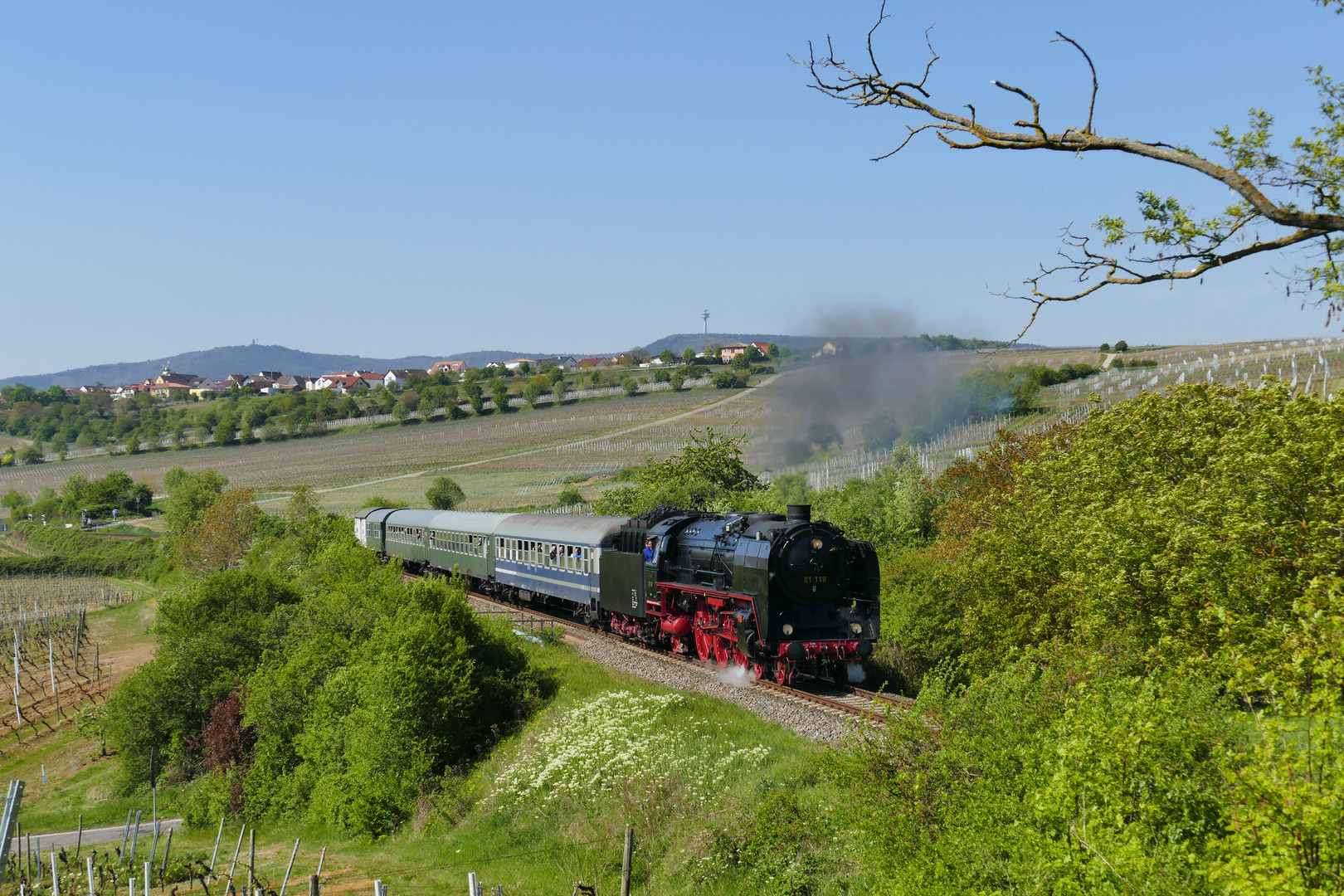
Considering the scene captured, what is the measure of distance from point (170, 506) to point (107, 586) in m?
10.4

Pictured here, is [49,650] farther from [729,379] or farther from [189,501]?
[729,379]

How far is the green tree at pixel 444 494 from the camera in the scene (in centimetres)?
9100

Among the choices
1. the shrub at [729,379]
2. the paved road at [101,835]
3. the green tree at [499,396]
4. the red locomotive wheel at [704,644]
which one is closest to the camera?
the red locomotive wheel at [704,644]

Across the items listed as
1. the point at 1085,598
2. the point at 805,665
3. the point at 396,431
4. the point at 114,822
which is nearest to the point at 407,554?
the point at 114,822

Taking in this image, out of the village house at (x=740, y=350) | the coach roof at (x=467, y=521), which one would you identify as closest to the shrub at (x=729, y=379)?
the village house at (x=740, y=350)

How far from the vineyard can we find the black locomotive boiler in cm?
4059

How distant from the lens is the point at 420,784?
25250mm

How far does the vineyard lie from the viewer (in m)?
53.2

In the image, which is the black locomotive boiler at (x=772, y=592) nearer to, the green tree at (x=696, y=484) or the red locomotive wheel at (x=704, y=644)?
the red locomotive wheel at (x=704, y=644)

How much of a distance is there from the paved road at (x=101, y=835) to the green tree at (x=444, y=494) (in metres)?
57.5

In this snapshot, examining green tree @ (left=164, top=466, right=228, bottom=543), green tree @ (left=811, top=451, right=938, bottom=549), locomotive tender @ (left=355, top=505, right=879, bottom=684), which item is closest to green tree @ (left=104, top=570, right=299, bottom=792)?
locomotive tender @ (left=355, top=505, right=879, bottom=684)

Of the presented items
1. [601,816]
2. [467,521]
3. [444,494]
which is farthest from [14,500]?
[601,816]

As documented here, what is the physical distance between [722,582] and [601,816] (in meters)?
8.16

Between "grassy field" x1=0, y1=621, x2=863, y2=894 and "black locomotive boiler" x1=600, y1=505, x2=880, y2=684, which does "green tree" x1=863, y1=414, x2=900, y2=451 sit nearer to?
"black locomotive boiler" x1=600, y1=505, x2=880, y2=684
